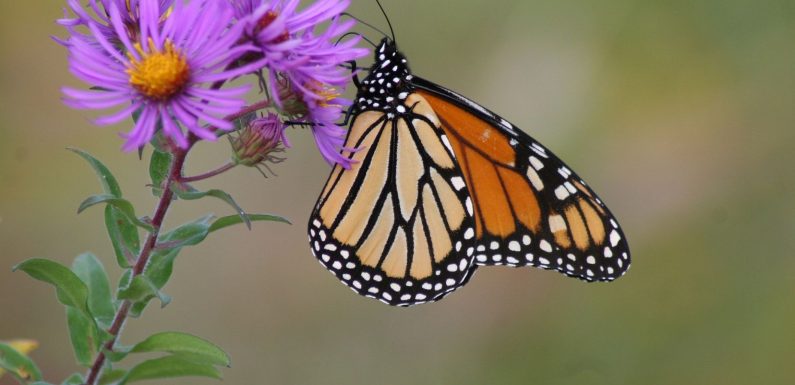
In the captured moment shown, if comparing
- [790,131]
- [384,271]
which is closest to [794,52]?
[790,131]

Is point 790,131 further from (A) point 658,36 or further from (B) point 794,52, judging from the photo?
(A) point 658,36

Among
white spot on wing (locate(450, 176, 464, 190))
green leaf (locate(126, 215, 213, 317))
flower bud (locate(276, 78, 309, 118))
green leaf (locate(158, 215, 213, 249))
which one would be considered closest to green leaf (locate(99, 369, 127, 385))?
green leaf (locate(126, 215, 213, 317))

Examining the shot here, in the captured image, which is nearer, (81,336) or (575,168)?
(81,336)

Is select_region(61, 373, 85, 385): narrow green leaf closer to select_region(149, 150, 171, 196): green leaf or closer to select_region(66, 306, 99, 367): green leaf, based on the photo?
select_region(66, 306, 99, 367): green leaf

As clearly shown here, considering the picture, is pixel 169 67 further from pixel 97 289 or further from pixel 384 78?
pixel 384 78

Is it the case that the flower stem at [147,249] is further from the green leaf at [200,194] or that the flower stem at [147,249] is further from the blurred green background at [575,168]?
the blurred green background at [575,168]

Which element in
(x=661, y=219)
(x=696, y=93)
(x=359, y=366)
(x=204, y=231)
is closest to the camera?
(x=204, y=231)

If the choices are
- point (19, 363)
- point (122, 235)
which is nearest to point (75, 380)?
point (19, 363)
